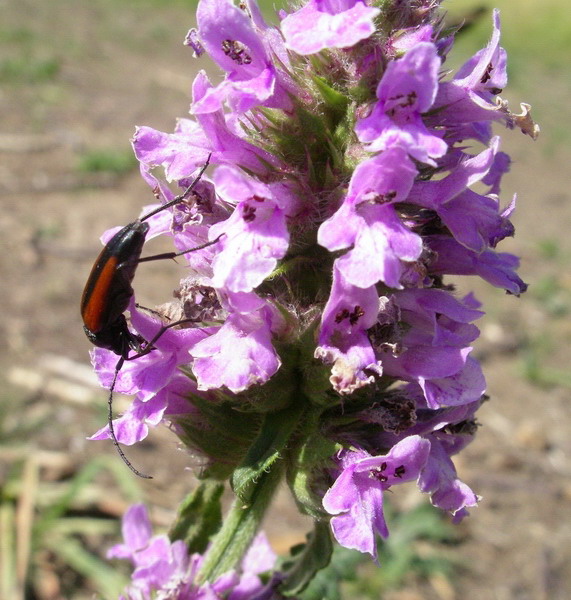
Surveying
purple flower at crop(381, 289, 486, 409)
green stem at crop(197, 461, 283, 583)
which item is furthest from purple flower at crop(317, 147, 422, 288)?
green stem at crop(197, 461, 283, 583)

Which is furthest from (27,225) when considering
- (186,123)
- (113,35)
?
(113,35)

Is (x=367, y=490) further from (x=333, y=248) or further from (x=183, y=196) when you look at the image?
(x=183, y=196)

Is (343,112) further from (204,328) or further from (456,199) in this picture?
(204,328)

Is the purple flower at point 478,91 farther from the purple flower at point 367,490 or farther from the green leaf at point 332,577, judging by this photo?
the green leaf at point 332,577

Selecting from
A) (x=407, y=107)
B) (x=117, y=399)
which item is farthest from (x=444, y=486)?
(x=117, y=399)

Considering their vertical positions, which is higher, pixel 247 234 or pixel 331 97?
pixel 331 97

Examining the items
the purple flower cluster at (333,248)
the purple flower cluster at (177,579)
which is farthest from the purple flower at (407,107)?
the purple flower cluster at (177,579)

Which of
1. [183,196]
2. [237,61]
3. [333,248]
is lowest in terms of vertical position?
[183,196]
